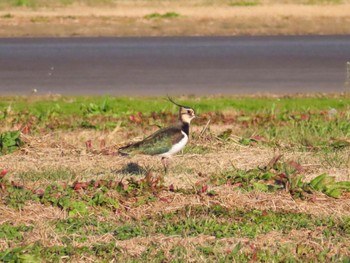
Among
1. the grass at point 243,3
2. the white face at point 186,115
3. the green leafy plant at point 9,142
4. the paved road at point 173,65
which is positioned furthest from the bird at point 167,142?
the grass at point 243,3

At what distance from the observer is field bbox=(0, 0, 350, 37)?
3000 cm

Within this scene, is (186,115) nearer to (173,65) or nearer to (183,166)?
(183,166)

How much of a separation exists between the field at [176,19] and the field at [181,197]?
59.2ft

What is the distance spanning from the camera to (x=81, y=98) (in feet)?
55.7

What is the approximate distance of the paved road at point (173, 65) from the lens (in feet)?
62.0

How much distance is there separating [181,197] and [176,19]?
24.7m

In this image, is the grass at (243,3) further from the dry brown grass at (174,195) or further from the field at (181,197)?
the dry brown grass at (174,195)

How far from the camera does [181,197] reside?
26.8 feet

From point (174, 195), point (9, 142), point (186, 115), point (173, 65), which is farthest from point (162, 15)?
point (174, 195)

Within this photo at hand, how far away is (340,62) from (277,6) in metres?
14.4

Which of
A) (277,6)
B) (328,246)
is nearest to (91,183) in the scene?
(328,246)

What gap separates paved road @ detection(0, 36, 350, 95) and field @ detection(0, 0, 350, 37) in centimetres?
170

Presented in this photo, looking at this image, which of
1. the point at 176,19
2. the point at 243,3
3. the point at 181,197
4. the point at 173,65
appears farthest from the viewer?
the point at 243,3

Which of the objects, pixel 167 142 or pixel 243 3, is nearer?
pixel 167 142
